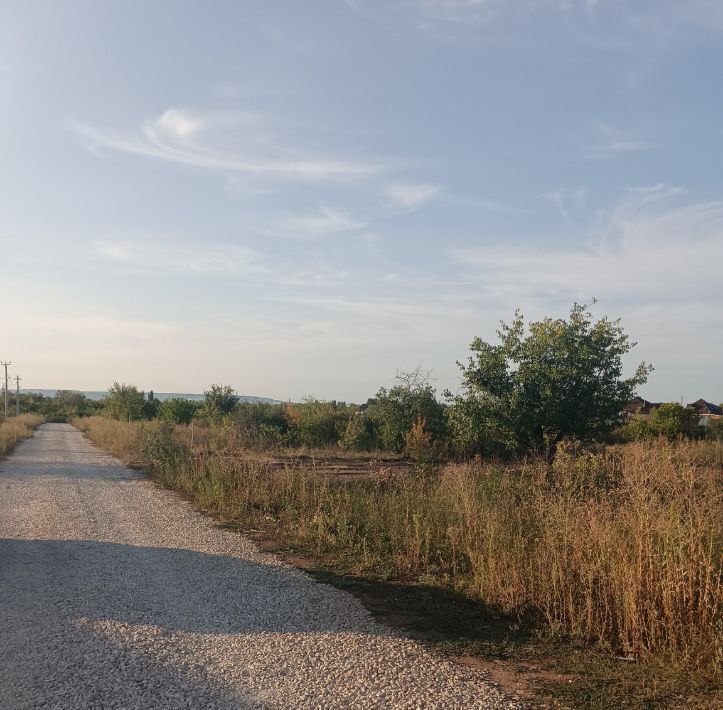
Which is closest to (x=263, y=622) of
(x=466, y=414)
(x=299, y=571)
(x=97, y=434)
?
(x=299, y=571)

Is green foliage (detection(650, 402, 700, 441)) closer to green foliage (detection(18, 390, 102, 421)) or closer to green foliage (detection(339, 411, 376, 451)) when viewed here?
green foliage (detection(339, 411, 376, 451))

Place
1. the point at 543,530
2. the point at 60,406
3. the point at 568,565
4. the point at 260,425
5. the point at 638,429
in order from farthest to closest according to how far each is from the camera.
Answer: the point at 60,406
the point at 260,425
the point at 638,429
the point at 543,530
the point at 568,565

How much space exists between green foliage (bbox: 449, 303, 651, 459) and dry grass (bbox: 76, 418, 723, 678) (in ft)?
13.3

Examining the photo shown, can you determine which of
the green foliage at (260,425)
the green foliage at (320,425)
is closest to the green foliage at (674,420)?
the green foliage at (320,425)

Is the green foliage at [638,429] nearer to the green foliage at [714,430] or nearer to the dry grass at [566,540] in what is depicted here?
the green foliage at [714,430]

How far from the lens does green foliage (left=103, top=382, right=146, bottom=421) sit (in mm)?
57656

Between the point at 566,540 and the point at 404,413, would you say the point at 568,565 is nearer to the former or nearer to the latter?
the point at 566,540

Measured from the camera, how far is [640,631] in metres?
6.02

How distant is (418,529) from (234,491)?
6525mm

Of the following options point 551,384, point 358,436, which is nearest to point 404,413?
point 358,436

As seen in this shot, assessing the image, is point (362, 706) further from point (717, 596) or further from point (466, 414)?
point (466, 414)

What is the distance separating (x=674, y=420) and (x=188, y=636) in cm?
2621

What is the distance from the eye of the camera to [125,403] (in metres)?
59.9

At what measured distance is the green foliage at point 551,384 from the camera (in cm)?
1641
